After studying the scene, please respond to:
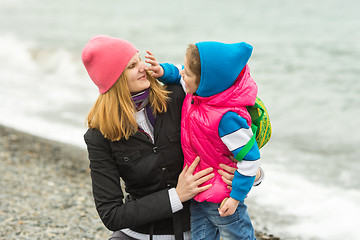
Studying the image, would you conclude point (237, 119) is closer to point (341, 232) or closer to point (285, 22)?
point (341, 232)

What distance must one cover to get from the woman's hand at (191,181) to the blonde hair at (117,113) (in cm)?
45

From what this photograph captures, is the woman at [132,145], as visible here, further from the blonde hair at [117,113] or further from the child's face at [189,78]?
the child's face at [189,78]

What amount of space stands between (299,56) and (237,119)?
15.7m

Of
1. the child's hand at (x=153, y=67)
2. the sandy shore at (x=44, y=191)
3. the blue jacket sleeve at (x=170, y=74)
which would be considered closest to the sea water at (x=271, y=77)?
the sandy shore at (x=44, y=191)

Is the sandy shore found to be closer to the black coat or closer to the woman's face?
the black coat

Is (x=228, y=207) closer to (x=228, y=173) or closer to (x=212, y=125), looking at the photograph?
(x=228, y=173)

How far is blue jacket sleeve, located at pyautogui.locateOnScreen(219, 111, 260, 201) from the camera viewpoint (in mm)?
2678

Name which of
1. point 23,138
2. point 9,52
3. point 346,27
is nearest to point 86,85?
point 23,138

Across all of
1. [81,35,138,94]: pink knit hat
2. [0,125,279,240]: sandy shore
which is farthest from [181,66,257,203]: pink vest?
[0,125,279,240]: sandy shore

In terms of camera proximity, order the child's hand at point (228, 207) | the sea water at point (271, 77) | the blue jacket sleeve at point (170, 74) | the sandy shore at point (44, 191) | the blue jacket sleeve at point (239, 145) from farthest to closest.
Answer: the sea water at point (271, 77) → the sandy shore at point (44, 191) → the blue jacket sleeve at point (170, 74) → the child's hand at point (228, 207) → the blue jacket sleeve at point (239, 145)

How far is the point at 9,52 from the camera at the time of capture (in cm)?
2023

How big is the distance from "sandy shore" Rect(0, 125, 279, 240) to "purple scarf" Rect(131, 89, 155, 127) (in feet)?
9.46

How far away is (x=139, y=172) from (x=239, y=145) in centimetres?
73

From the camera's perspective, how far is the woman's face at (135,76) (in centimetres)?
291
